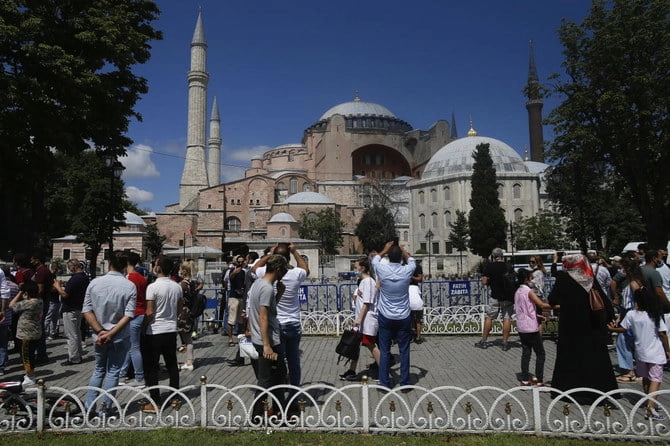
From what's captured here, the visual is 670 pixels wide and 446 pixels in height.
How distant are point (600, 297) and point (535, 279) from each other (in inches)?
162

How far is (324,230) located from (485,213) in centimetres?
1508

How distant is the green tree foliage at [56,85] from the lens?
38.0ft

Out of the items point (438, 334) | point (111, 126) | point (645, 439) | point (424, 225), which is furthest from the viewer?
point (424, 225)

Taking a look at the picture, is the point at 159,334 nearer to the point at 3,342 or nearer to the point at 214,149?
the point at 3,342

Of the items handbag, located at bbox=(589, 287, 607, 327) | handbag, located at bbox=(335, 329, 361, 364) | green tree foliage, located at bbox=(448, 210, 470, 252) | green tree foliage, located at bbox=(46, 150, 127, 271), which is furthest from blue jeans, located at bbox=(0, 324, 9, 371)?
green tree foliage, located at bbox=(448, 210, 470, 252)

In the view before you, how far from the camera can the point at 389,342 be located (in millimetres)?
5672

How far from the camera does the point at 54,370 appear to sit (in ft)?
24.4

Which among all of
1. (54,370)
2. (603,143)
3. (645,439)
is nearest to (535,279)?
(645,439)

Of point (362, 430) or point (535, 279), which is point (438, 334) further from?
point (362, 430)

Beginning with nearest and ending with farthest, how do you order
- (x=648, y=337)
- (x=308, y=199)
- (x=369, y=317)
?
(x=648, y=337)
(x=369, y=317)
(x=308, y=199)

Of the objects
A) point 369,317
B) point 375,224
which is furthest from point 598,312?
point 375,224

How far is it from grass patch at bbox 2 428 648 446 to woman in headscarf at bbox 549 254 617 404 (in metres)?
0.83

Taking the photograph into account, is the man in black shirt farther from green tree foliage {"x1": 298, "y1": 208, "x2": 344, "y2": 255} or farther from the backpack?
green tree foliage {"x1": 298, "y1": 208, "x2": 344, "y2": 255}

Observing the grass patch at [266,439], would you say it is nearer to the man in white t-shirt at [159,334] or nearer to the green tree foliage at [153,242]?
the man in white t-shirt at [159,334]
